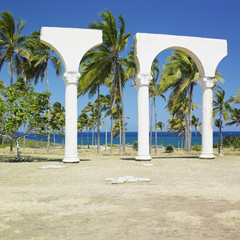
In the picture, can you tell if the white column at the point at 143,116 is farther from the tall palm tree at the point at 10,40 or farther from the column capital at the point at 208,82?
the tall palm tree at the point at 10,40

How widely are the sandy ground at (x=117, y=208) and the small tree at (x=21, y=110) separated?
445 centimetres

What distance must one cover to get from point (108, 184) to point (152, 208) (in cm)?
263

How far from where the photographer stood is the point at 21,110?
13.3 metres

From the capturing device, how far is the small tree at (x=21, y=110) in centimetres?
1302

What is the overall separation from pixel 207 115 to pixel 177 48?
349 cm

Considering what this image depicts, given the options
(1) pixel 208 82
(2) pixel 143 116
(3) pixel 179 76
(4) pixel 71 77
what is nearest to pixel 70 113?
(4) pixel 71 77

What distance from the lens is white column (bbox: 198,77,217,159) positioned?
14.4 meters

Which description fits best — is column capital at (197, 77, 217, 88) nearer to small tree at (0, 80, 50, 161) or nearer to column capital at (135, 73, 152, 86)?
column capital at (135, 73, 152, 86)

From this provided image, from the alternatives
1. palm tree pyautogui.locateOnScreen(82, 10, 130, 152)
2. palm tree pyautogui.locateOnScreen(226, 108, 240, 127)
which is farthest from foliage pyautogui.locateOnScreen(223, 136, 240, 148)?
palm tree pyautogui.locateOnScreen(82, 10, 130, 152)

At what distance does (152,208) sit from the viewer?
17.1 feet

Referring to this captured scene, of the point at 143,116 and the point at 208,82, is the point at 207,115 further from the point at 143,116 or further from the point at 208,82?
the point at 143,116

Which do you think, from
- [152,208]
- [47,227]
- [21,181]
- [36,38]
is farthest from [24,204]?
[36,38]

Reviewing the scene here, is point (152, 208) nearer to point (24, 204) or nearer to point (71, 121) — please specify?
point (24, 204)

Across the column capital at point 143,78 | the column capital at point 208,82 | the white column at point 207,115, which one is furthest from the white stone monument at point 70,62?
the white column at point 207,115
